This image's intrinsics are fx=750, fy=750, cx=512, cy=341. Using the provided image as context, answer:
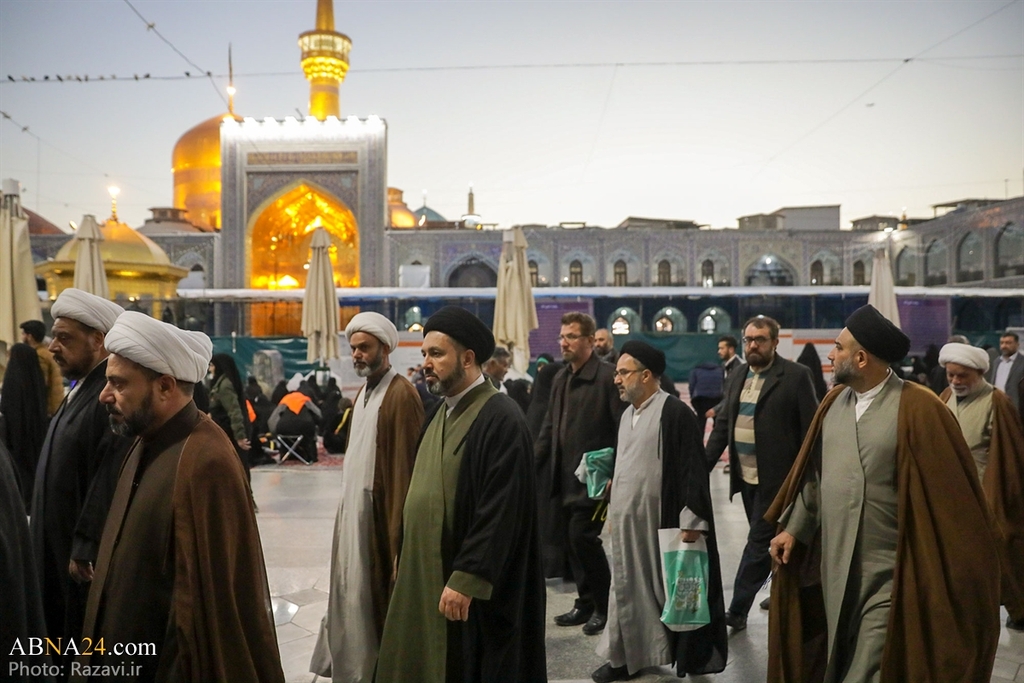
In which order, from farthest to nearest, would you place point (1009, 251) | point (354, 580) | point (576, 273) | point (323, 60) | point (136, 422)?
point (323, 60) → point (576, 273) → point (1009, 251) → point (354, 580) → point (136, 422)

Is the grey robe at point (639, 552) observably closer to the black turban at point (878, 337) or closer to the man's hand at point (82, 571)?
the black turban at point (878, 337)

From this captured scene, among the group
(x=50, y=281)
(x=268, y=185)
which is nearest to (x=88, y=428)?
(x=50, y=281)

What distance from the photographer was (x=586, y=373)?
4.02m

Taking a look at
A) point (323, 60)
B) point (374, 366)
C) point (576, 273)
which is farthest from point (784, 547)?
point (323, 60)

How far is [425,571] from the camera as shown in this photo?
2.38m

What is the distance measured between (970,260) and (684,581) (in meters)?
28.5

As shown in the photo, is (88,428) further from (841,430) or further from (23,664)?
(841,430)

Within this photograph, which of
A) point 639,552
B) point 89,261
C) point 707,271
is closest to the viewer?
point 639,552

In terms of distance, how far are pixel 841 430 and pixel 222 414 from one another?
507cm

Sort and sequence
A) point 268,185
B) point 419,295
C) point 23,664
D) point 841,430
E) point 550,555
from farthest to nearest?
point 268,185, point 419,295, point 550,555, point 841,430, point 23,664

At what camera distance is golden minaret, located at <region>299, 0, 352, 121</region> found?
28.7 metres

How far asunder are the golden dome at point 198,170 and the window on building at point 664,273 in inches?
785

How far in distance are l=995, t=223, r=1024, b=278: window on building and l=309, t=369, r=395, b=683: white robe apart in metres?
27.2

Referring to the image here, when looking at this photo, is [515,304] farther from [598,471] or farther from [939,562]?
[939,562]
